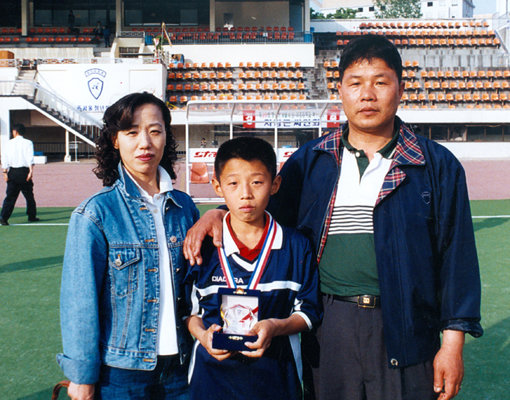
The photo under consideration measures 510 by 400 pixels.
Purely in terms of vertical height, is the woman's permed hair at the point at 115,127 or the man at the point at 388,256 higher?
the woman's permed hair at the point at 115,127

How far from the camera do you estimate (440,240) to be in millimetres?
1984

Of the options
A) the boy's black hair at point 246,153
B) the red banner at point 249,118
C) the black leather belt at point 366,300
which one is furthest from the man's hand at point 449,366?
the red banner at point 249,118

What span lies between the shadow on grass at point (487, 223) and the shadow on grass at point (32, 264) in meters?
7.18

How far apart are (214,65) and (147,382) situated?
1228 inches

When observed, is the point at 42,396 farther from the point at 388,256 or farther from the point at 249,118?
the point at 249,118

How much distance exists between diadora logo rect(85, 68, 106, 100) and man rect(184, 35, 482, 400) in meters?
26.2

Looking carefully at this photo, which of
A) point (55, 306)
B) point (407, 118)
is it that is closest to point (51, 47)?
point (407, 118)

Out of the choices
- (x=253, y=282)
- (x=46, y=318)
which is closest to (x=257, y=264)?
(x=253, y=282)

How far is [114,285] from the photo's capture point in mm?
1928

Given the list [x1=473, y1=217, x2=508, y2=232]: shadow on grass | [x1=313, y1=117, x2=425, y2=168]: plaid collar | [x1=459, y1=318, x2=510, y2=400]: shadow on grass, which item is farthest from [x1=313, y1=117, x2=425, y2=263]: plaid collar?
[x1=473, y1=217, x2=508, y2=232]: shadow on grass

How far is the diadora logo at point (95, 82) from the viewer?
26391 millimetres

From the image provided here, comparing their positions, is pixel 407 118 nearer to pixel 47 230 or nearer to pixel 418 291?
pixel 47 230

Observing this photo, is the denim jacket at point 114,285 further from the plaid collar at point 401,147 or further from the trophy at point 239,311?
the plaid collar at point 401,147

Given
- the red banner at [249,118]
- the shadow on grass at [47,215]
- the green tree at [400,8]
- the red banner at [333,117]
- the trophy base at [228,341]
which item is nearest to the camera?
the trophy base at [228,341]
